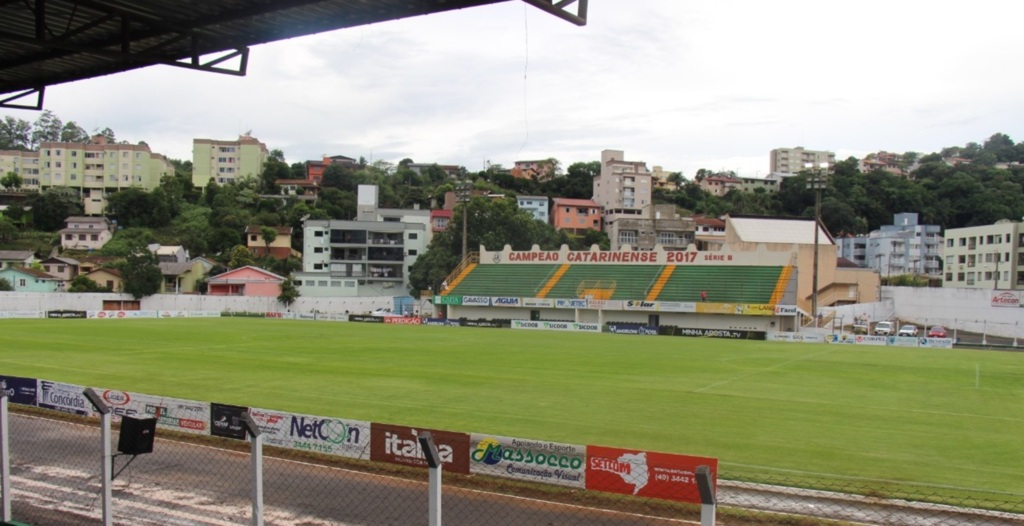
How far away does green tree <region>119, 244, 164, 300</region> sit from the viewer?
73.7 meters

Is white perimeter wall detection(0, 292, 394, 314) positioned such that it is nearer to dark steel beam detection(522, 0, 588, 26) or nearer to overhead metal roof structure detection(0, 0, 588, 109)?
overhead metal roof structure detection(0, 0, 588, 109)

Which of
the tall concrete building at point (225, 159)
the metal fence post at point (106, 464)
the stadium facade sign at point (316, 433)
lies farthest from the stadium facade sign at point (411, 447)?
the tall concrete building at point (225, 159)

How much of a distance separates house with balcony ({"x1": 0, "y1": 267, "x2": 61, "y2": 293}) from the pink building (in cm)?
1487

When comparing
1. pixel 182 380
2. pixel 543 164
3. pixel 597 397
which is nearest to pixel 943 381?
pixel 597 397

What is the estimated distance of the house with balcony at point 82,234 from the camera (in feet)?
313

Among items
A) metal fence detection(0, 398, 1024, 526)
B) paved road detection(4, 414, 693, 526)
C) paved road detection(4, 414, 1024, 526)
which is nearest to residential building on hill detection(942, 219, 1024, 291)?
metal fence detection(0, 398, 1024, 526)

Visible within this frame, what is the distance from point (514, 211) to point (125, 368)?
5942 cm

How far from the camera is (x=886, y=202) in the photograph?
126375 mm

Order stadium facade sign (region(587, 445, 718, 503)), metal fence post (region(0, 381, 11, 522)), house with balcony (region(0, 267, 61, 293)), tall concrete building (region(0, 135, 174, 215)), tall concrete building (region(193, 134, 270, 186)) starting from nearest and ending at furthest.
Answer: metal fence post (region(0, 381, 11, 522)) < stadium facade sign (region(587, 445, 718, 503)) < house with balcony (region(0, 267, 61, 293)) < tall concrete building (region(0, 135, 174, 215)) < tall concrete building (region(193, 134, 270, 186))

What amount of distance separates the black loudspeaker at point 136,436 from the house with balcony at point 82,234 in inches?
3887

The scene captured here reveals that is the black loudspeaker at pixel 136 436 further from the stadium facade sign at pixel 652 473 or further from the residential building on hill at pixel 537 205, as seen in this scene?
the residential building on hill at pixel 537 205

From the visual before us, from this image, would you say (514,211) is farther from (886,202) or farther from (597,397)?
(886,202)

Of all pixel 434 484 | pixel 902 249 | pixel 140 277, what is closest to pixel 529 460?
pixel 434 484

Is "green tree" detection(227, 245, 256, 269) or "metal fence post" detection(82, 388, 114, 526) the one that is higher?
"green tree" detection(227, 245, 256, 269)
